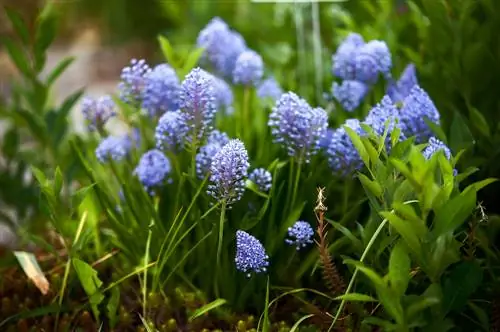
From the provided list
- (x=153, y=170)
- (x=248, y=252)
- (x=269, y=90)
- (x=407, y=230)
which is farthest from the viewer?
(x=269, y=90)

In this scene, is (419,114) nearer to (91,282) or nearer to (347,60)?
(347,60)

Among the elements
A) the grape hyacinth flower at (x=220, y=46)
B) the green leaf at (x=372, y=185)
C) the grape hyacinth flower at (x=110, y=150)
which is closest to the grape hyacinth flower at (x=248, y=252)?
the green leaf at (x=372, y=185)

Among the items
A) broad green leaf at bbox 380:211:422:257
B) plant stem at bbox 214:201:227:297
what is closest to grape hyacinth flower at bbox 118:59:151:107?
plant stem at bbox 214:201:227:297

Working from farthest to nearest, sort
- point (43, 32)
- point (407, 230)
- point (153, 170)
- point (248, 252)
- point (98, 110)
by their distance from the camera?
1. point (43, 32)
2. point (98, 110)
3. point (153, 170)
4. point (248, 252)
5. point (407, 230)

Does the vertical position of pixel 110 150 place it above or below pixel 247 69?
below

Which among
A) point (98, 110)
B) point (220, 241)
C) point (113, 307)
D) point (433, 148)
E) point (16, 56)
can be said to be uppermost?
point (16, 56)

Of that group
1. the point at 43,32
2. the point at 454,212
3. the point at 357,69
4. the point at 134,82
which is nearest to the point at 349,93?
the point at 357,69
